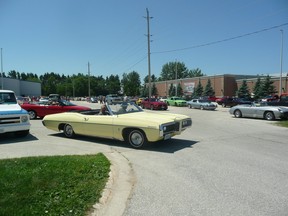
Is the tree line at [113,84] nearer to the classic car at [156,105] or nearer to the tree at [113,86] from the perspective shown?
the tree at [113,86]

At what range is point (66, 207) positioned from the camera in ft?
13.4

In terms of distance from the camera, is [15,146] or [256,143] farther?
[256,143]

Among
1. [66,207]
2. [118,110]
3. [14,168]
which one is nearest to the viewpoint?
[66,207]

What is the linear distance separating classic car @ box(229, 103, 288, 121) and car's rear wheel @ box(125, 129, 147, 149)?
13466 mm

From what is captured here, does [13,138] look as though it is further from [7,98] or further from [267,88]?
[267,88]

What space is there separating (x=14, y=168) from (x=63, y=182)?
4.93 ft

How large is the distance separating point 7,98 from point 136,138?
6.57m

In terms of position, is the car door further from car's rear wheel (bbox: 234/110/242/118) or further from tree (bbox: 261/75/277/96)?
tree (bbox: 261/75/277/96)

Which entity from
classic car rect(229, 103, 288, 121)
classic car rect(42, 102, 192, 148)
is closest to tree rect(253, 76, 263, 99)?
classic car rect(229, 103, 288, 121)

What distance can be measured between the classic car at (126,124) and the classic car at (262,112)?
463 inches

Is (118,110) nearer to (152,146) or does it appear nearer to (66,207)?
(152,146)

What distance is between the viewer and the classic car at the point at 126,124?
843 centimetres

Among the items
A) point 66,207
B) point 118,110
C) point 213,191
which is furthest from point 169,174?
Result: point 118,110

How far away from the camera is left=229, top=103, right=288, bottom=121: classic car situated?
19.0 metres
